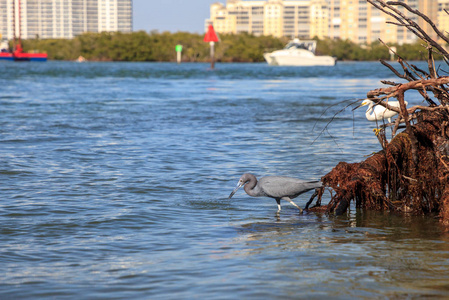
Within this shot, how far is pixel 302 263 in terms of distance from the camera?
6855 mm

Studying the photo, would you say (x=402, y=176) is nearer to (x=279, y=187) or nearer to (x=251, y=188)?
(x=279, y=187)

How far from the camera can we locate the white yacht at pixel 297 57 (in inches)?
4075

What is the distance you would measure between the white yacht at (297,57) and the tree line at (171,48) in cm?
4406

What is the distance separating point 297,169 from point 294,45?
3782 inches

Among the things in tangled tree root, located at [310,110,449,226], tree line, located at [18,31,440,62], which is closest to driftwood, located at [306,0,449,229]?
tangled tree root, located at [310,110,449,226]

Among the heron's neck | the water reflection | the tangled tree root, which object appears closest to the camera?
the water reflection

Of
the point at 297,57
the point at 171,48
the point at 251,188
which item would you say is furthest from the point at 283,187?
the point at 171,48

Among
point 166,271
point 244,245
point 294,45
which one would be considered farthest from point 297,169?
point 294,45

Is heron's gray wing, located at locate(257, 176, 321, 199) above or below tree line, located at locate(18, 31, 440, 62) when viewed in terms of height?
below

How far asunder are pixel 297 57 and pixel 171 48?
6015 cm

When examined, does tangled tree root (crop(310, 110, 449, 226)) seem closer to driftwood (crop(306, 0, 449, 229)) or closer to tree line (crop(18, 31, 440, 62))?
driftwood (crop(306, 0, 449, 229))

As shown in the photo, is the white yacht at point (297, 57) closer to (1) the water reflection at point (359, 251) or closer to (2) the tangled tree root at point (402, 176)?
(2) the tangled tree root at point (402, 176)

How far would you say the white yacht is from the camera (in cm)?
10350

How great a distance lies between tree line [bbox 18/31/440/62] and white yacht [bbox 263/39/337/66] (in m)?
44.1
